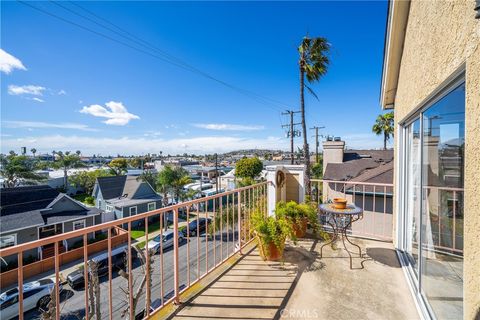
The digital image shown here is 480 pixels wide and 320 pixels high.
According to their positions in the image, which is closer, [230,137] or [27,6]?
[27,6]

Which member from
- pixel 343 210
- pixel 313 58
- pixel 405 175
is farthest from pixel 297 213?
pixel 313 58

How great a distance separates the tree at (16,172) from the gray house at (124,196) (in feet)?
31.6

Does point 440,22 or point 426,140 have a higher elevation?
point 440,22

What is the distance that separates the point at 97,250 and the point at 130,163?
48204 millimetres

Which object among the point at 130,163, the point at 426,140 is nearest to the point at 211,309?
the point at 426,140

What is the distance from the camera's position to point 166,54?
31.2ft

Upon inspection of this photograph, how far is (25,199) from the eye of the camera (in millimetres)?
13617

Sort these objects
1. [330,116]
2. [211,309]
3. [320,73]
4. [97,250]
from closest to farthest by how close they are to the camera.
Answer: [211,309] < [320,73] < [97,250] < [330,116]

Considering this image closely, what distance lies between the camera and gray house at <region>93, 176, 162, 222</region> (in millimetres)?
18400

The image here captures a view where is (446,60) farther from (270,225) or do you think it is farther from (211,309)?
(211,309)

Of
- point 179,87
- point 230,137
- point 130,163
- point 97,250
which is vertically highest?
point 179,87

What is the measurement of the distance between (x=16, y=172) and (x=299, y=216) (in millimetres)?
32511

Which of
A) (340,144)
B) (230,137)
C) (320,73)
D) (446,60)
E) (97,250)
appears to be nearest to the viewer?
(446,60)

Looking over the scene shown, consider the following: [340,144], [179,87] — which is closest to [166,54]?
[179,87]
